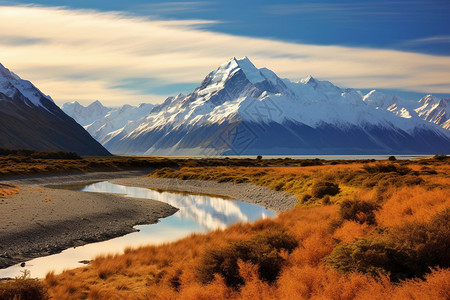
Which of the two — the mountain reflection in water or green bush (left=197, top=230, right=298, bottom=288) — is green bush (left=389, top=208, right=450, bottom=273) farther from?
the mountain reflection in water

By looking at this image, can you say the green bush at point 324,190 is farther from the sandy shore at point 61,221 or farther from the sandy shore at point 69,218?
the sandy shore at point 61,221

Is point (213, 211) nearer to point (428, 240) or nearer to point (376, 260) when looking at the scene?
point (376, 260)

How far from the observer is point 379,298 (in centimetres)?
938

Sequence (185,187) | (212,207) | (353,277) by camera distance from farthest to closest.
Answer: (185,187), (212,207), (353,277)

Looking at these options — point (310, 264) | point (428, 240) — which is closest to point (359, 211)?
point (310, 264)

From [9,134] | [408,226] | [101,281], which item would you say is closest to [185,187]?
[101,281]

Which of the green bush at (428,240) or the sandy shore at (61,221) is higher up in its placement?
the green bush at (428,240)

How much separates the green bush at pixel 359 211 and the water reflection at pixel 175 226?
9.28m

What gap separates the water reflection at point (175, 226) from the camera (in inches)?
700

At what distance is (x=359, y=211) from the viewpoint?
59.8ft

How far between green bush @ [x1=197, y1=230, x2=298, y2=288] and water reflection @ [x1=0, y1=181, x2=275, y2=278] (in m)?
7.23

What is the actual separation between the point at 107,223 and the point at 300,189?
1964 centimetres

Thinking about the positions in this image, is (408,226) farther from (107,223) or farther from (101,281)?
(107,223)

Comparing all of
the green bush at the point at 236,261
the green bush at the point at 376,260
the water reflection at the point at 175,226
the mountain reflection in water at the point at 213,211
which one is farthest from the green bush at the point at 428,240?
the mountain reflection in water at the point at 213,211
